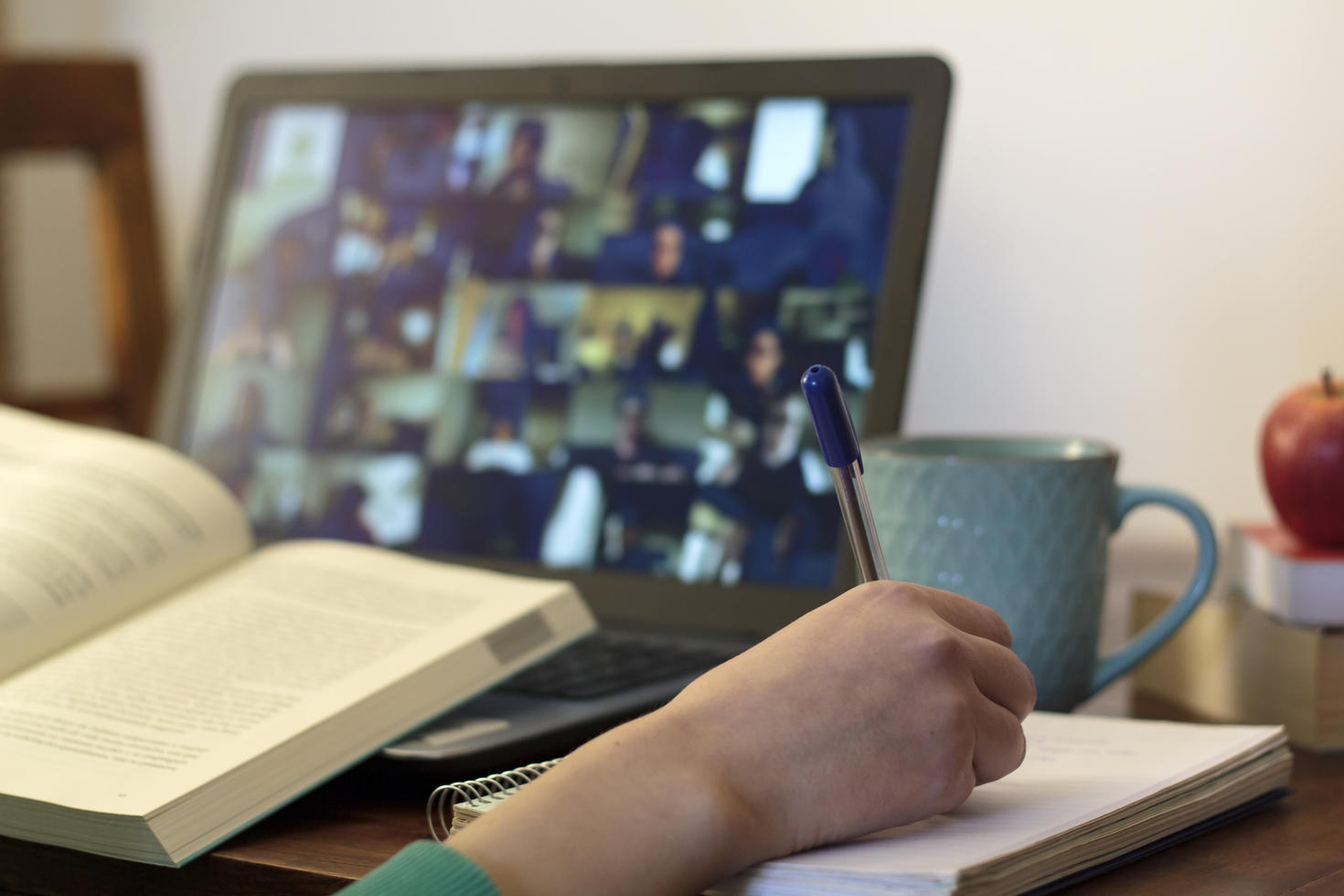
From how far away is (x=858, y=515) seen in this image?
406 mm

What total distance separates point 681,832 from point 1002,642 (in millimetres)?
126

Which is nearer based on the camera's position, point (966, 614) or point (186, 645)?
point (966, 614)

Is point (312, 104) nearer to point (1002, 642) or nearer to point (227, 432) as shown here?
point (227, 432)

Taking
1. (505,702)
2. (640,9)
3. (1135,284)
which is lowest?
(505,702)

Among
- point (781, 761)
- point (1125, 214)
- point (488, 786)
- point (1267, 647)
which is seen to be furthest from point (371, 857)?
point (1125, 214)

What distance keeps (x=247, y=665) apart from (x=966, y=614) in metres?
0.29

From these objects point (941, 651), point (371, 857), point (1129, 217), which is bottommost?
point (371, 857)

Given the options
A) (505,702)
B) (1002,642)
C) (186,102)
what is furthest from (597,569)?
(186,102)

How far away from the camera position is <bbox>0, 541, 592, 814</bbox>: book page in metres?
0.44

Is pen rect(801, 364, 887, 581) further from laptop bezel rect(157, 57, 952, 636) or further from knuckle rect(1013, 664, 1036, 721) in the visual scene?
laptop bezel rect(157, 57, 952, 636)

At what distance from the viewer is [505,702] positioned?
0.53 metres

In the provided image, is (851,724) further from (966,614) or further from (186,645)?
(186,645)

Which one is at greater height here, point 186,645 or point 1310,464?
point 1310,464

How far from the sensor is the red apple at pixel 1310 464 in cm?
56
